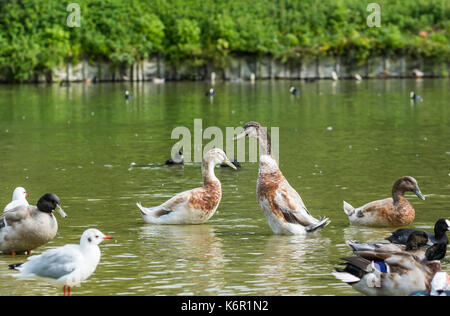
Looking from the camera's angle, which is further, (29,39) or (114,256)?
(29,39)

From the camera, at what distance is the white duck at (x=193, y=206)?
47.1 feet

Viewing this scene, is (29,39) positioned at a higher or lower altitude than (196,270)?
higher

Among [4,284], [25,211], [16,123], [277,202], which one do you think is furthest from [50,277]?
[16,123]

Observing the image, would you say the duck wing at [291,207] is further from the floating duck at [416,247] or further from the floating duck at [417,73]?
the floating duck at [417,73]

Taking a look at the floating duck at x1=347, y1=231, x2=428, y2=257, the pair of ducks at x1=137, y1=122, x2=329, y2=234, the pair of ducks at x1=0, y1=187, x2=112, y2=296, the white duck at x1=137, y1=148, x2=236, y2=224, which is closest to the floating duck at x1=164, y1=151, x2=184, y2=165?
the pair of ducks at x1=137, y1=122, x2=329, y2=234

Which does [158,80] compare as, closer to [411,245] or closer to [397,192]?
[397,192]

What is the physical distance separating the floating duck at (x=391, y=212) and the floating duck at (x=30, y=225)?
4880mm

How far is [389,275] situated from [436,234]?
163cm

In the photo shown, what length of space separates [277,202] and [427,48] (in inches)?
2835

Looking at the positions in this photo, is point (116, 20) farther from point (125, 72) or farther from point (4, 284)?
point (4, 284)

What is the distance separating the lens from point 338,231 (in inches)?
548

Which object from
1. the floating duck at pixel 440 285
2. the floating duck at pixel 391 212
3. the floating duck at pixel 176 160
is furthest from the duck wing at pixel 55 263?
the floating duck at pixel 176 160

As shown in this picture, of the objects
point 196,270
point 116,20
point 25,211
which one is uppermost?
point 116,20
